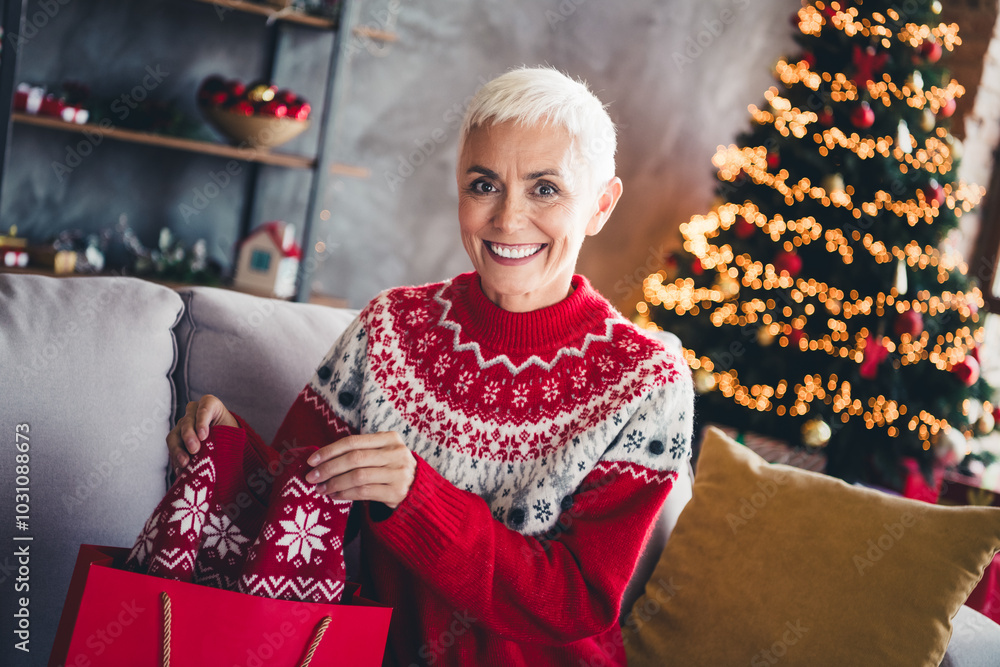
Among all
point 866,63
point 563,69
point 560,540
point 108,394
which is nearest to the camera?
point 560,540

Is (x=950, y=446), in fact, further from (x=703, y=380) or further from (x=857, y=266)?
(x=703, y=380)

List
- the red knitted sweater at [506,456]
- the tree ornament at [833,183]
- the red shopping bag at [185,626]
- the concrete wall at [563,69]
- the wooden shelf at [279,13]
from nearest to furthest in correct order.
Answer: the red shopping bag at [185,626] < the red knitted sweater at [506,456] < the wooden shelf at [279,13] < the tree ornament at [833,183] < the concrete wall at [563,69]

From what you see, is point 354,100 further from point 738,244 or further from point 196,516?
point 196,516

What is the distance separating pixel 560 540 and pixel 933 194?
2.31m

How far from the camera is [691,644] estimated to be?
134cm

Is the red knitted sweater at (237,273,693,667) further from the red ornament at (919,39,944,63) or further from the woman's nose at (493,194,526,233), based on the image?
the red ornament at (919,39,944,63)

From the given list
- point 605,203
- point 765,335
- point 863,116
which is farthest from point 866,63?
point 605,203

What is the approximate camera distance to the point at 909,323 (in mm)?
2723

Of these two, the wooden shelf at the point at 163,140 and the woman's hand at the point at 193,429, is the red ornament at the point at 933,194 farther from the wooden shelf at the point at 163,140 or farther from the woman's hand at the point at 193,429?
the woman's hand at the point at 193,429

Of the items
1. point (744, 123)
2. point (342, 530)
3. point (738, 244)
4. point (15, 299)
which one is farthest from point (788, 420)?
point (15, 299)

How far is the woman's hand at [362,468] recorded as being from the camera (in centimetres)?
93

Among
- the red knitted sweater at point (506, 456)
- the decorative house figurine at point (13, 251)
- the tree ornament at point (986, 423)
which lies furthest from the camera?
the tree ornament at point (986, 423)

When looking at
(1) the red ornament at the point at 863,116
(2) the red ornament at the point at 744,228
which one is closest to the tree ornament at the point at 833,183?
(1) the red ornament at the point at 863,116

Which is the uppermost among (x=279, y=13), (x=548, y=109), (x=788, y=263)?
(x=279, y=13)
